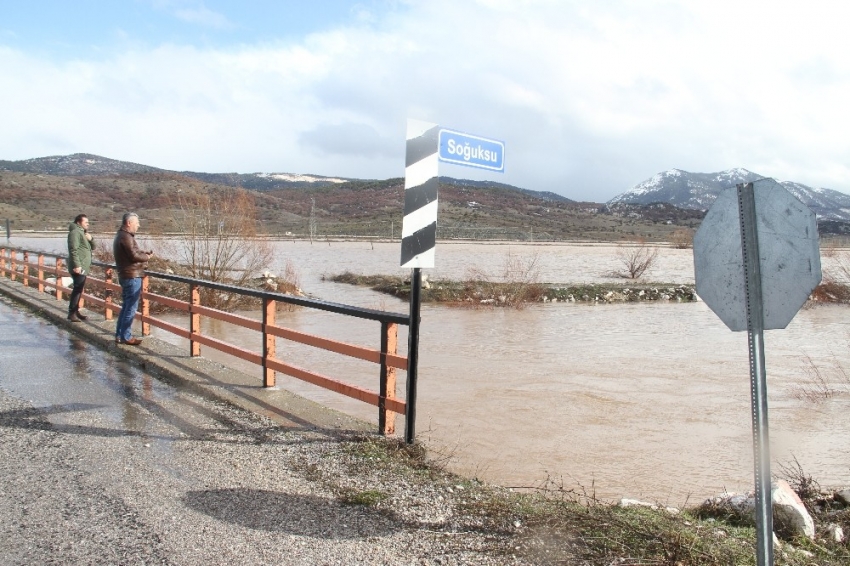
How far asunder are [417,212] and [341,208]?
154994 millimetres

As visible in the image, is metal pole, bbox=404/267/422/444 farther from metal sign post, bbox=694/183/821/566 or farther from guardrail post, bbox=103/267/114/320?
guardrail post, bbox=103/267/114/320

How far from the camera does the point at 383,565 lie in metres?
4.11

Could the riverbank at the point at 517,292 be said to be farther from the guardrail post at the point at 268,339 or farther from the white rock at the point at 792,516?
the white rock at the point at 792,516

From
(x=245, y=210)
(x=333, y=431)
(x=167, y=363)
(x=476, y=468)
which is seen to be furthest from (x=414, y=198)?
(x=245, y=210)

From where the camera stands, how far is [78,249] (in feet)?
42.1

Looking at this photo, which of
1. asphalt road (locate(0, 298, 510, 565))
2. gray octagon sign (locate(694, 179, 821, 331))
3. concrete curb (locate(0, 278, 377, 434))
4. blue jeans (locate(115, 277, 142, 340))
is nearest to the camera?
gray octagon sign (locate(694, 179, 821, 331))

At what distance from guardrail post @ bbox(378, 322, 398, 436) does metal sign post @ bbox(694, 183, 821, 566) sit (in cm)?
332

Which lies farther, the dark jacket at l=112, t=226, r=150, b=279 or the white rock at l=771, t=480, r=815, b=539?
the dark jacket at l=112, t=226, r=150, b=279

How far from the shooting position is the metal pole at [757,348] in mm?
3609

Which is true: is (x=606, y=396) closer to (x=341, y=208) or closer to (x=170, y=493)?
(x=170, y=493)

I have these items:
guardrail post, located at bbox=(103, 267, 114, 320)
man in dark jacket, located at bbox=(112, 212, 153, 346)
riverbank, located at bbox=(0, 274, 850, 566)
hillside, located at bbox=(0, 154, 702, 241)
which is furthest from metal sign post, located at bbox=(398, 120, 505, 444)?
hillside, located at bbox=(0, 154, 702, 241)

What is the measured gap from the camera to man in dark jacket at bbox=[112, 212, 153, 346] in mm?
10523

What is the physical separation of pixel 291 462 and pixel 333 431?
2.92ft

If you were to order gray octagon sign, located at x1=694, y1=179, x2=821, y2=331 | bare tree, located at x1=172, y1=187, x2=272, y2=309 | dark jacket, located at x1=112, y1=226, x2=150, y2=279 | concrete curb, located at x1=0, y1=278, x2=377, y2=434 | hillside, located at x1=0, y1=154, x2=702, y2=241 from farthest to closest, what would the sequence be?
hillside, located at x1=0, y1=154, x2=702, y2=241, bare tree, located at x1=172, y1=187, x2=272, y2=309, dark jacket, located at x1=112, y1=226, x2=150, y2=279, concrete curb, located at x1=0, y1=278, x2=377, y2=434, gray octagon sign, located at x1=694, y1=179, x2=821, y2=331
